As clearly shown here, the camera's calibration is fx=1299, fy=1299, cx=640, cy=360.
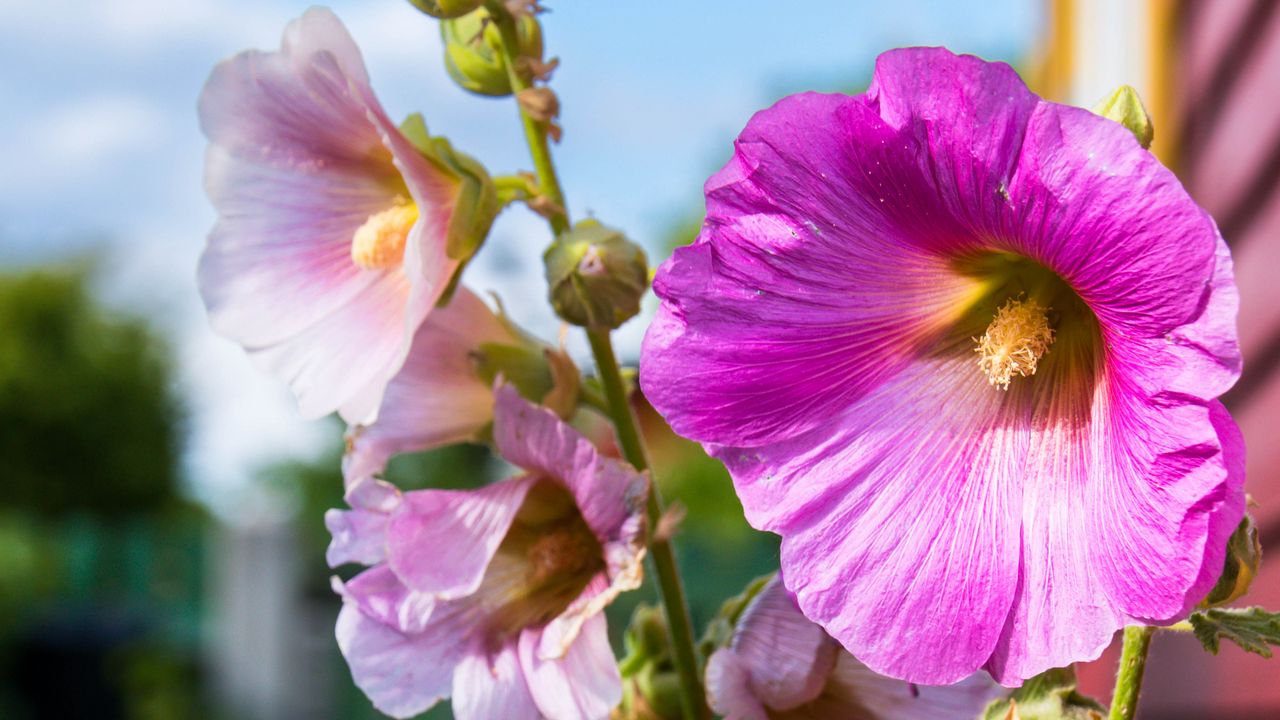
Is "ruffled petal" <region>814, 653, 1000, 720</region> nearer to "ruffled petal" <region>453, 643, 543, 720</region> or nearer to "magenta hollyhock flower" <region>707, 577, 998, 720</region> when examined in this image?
"magenta hollyhock flower" <region>707, 577, 998, 720</region>

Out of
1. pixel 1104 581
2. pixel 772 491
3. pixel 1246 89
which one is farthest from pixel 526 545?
pixel 1246 89

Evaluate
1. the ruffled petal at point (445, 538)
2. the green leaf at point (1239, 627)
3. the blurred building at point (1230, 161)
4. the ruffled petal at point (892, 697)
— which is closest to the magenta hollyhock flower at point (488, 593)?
the ruffled petal at point (445, 538)

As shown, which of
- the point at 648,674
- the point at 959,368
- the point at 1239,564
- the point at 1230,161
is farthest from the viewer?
the point at 1230,161

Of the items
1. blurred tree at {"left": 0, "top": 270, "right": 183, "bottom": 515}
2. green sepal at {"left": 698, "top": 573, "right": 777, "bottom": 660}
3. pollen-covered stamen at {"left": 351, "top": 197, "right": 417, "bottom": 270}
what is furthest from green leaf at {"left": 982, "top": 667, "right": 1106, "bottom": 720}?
blurred tree at {"left": 0, "top": 270, "right": 183, "bottom": 515}

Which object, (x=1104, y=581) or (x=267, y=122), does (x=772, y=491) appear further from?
(x=267, y=122)

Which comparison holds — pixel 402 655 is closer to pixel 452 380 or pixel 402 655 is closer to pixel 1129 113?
pixel 452 380

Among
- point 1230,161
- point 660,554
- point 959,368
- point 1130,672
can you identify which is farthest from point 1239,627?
point 1230,161
